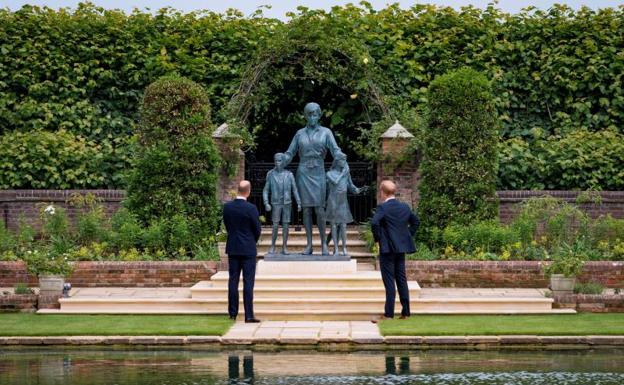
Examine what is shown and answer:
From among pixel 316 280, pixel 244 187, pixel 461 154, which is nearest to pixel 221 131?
pixel 461 154

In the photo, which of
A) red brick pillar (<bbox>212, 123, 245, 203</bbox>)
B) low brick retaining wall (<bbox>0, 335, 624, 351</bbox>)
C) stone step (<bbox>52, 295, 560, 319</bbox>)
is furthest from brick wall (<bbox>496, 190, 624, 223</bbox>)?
low brick retaining wall (<bbox>0, 335, 624, 351</bbox>)

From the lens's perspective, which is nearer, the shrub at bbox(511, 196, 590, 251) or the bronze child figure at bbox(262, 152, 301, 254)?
the bronze child figure at bbox(262, 152, 301, 254)

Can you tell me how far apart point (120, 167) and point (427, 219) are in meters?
6.04

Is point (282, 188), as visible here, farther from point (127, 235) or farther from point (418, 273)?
point (127, 235)

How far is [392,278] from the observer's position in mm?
13992

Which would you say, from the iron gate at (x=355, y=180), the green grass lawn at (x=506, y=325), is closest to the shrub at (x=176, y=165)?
the iron gate at (x=355, y=180)

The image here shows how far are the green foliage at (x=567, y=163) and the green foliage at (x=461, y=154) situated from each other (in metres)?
2.02

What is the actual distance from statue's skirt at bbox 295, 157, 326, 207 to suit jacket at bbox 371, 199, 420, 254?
227cm

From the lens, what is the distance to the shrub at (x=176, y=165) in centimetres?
1909

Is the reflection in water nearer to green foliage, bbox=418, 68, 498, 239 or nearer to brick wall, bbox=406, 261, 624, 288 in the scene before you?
brick wall, bbox=406, 261, 624, 288

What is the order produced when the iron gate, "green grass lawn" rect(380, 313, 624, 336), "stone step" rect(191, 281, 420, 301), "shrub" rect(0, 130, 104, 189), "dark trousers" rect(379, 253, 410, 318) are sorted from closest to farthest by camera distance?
"green grass lawn" rect(380, 313, 624, 336) → "dark trousers" rect(379, 253, 410, 318) → "stone step" rect(191, 281, 420, 301) → "shrub" rect(0, 130, 104, 189) → the iron gate

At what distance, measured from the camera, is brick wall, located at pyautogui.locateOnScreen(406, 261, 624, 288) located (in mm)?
16625

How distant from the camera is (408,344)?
1220 cm

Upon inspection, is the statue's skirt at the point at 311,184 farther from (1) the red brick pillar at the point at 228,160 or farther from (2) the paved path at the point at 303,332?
(1) the red brick pillar at the point at 228,160
